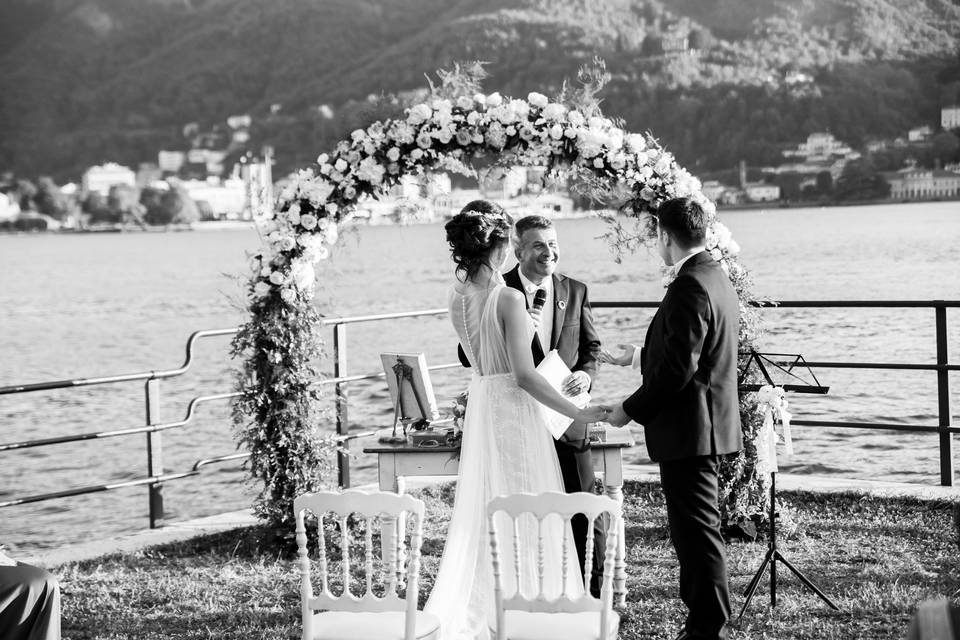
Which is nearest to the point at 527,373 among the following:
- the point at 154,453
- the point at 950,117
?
the point at 154,453

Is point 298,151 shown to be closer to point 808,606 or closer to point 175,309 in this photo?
point 175,309

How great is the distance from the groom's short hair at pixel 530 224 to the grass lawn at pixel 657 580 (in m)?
1.90

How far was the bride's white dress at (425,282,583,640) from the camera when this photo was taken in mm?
5012

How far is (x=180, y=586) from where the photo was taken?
21.2 feet

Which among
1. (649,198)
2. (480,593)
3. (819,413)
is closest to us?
(480,593)

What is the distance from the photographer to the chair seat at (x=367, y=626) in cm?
398

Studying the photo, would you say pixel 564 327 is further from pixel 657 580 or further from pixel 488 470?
pixel 657 580

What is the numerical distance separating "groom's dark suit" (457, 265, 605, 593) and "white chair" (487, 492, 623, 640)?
149 centimetres

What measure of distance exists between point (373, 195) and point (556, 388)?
2.36 meters

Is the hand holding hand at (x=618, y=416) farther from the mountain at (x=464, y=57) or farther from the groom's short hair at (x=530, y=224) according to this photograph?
the mountain at (x=464, y=57)


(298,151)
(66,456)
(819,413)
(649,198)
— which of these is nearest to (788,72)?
(298,151)

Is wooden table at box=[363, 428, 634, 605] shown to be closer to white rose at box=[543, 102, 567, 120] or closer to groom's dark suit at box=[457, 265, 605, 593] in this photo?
groom's dark suit at box=[457, 265, 605, 593]

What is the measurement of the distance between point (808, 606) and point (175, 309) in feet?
161

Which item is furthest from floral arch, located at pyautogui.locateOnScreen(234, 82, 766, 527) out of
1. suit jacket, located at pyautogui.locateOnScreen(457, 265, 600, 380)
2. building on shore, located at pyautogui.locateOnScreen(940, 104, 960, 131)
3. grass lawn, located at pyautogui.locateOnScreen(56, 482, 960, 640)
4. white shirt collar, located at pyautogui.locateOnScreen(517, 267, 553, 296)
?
building on shore, located at pyautogui.locateOnScreen(940, 104, 960, 131)
